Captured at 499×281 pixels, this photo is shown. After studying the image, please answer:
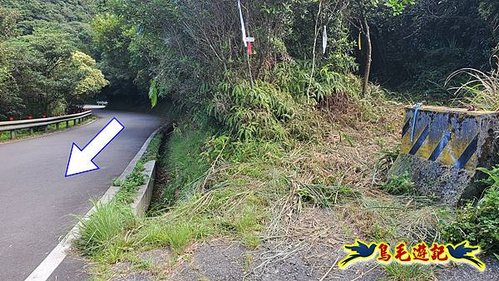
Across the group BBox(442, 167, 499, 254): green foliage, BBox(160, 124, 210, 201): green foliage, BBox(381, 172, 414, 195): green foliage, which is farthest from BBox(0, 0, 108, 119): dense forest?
BBox(442, 167, 499, 254): green foliage

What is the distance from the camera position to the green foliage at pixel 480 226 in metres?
2.51

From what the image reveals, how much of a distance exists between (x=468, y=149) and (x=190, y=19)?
474cm

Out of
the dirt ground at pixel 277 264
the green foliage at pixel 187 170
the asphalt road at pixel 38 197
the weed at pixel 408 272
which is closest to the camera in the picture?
the weed at pixel 408 272

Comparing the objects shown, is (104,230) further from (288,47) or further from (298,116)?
(288,47)

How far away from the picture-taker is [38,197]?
5.25 metres

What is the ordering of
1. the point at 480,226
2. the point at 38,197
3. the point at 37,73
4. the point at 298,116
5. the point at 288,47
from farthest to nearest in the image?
the point at 37,73, the point at 288,47, the point at 298,116, the point at 38,197, the point at 480,226

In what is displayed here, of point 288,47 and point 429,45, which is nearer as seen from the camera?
point 288,47

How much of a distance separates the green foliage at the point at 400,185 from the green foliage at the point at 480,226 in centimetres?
102

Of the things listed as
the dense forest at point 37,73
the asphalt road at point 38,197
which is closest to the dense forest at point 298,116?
the asphalt road at point 38,197

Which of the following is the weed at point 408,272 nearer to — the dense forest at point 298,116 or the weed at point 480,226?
the dense forest at point 298,116

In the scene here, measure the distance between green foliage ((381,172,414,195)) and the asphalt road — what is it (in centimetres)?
347

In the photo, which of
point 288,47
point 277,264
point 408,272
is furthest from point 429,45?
point 277,264

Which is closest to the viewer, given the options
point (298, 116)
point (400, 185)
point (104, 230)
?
point (104, 230)

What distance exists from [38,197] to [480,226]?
212 inches
